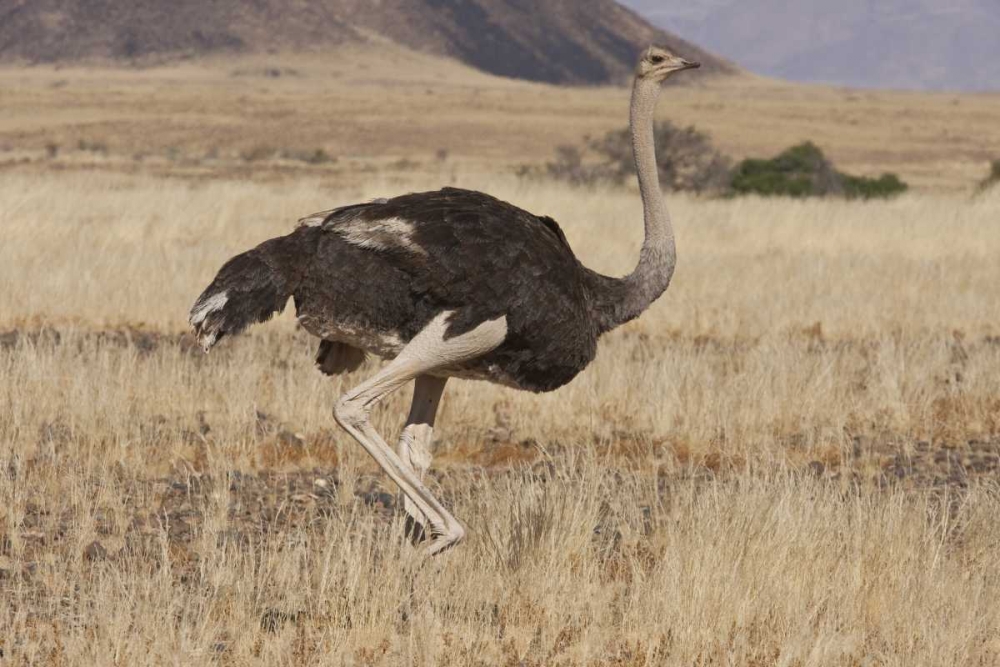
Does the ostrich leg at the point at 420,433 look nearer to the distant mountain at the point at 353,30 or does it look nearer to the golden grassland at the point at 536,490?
the golden grassland at the point at 536,490

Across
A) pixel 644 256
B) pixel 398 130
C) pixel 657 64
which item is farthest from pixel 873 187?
pixel 398 130

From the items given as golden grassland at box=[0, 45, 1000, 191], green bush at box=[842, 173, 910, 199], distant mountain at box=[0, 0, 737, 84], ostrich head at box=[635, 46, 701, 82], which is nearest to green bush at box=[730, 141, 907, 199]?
green bush at box=[842, 173, 910, 199]

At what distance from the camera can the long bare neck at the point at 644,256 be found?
17.2ft

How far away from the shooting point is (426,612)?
4.25 m

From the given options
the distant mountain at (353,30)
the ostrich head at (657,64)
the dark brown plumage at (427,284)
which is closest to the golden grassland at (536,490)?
the dark brown plumage at (427,284)

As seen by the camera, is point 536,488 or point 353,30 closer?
point 536,488

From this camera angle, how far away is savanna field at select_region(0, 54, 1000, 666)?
4238mm

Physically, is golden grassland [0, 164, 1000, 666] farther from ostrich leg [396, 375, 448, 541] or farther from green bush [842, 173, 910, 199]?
green bush [842, 173, 910, 199]

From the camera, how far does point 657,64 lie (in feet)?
18.6

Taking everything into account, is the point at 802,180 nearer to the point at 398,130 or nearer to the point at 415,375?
the point at 415,375

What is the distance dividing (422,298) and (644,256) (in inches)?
39.4

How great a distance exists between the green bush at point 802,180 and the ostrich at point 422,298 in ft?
56.8

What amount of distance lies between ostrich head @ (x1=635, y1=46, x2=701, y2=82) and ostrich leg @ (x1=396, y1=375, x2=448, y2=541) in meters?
1.42

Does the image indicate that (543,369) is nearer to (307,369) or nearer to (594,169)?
(307,369)
